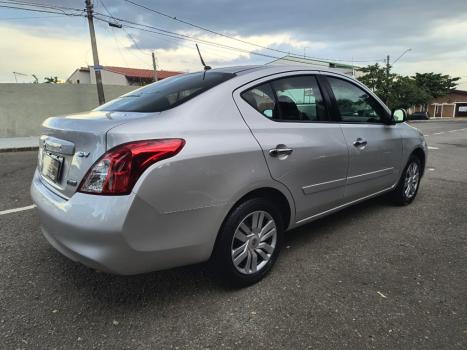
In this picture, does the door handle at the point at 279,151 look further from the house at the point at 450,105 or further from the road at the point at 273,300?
the house at the point at 450,105

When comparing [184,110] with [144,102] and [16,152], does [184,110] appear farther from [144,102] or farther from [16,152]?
[16,152]

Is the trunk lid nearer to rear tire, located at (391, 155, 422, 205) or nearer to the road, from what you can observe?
the road

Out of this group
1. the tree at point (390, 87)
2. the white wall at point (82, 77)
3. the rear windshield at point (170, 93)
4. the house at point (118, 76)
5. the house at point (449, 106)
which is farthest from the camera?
the house at point (449, 106)

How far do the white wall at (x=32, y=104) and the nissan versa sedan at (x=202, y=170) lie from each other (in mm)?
13811

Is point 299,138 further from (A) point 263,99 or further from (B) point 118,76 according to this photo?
(B) point 118,76

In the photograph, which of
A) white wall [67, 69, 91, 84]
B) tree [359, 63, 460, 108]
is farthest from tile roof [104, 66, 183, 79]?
tree [359, 63, 460, 108]

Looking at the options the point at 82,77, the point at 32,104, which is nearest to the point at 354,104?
the point at 32,104

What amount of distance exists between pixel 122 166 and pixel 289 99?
60.7 inches

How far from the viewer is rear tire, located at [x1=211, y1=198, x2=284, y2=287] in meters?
2.44

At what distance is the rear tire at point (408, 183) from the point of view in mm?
4426

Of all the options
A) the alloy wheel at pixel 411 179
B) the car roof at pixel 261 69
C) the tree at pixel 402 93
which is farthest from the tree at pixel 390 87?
the car roof at pixel 261 69

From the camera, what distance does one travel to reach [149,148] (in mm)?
2062

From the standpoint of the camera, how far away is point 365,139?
355 centimetres

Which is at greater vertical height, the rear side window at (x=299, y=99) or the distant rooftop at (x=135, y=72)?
the distant rooftop at (x=135, y=72)
